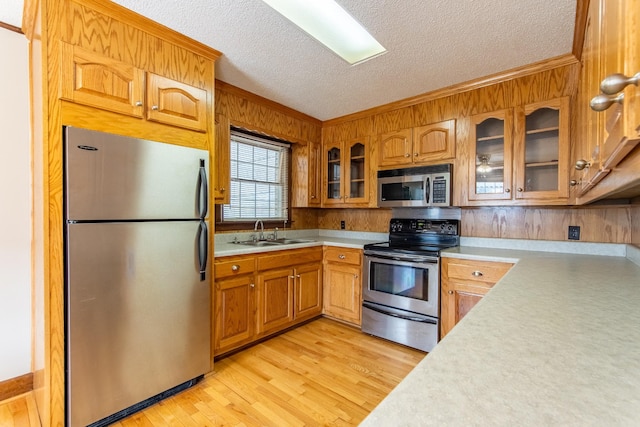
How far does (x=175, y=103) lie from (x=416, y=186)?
86.6 inches

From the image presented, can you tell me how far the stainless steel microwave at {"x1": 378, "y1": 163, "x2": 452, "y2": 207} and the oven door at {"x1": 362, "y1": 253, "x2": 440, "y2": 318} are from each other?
0.59 metres

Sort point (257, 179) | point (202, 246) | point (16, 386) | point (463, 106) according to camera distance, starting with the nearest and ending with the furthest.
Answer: point (16, 386)
point (202, 246)
point (463, 106)
point (257, 179)

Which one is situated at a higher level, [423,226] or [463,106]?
[463,106]

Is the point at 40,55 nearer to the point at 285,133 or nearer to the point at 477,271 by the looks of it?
the point at 285,133

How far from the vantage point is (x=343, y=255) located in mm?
3156

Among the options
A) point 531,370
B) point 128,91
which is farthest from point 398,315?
point 128,91

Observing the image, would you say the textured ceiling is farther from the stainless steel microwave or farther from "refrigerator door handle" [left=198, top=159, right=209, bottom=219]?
"refrigerator door handle" [left=198, top=159, right=209, bottom=219]

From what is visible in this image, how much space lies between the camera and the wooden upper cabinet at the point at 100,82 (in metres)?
1.57

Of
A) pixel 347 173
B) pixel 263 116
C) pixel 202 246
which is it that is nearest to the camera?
pixel 202 246

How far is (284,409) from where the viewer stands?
72.7 inches

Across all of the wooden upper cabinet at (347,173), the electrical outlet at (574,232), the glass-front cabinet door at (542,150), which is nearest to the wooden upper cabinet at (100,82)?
the wooden upper cabinet at (347,173)

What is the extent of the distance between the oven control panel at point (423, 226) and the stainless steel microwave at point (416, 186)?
0.27m

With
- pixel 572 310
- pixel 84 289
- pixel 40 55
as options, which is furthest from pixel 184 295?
pixel 572 310

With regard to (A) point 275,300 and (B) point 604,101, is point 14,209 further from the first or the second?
(B) point 604,101
